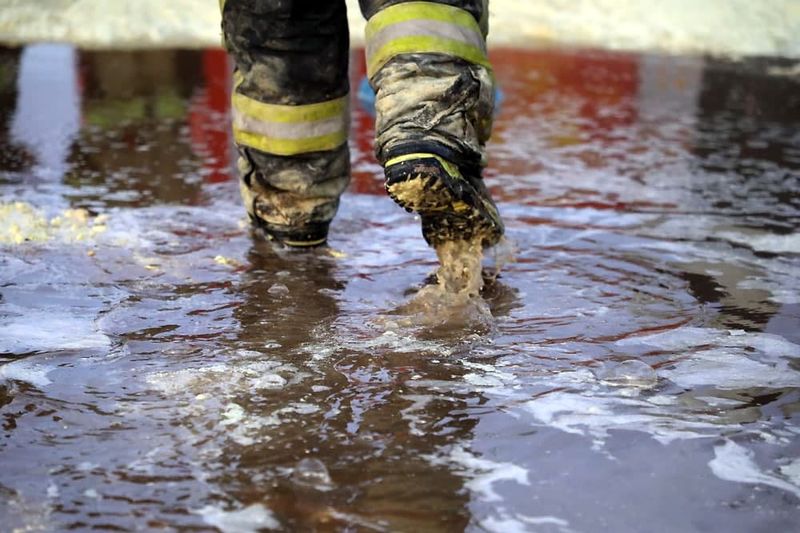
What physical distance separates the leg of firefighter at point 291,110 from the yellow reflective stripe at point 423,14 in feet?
1.76

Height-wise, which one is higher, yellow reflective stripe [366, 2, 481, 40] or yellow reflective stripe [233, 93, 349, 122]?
yellow reflective stripe [366, 2, 481, 40]

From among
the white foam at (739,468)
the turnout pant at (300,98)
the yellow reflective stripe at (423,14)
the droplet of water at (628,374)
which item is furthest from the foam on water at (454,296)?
the white foam at (739,468)

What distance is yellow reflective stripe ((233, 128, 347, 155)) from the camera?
311 centimetres

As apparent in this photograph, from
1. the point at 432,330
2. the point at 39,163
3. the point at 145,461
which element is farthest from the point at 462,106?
the point at 39,163

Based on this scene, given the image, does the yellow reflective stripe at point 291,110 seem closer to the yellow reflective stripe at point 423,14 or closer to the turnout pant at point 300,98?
the turnout pant at point 300,98

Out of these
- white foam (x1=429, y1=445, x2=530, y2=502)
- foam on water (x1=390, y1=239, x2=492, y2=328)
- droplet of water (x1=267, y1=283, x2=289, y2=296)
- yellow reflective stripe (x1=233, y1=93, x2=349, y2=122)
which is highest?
yellow reflective stripe (x1=233, y1=93, x2=349, y2=122)

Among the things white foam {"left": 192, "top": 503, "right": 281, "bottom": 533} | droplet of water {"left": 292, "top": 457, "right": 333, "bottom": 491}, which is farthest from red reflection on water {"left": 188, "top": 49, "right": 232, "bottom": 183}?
white foam {"left": 192, "top": 503, "right": 281, "bottom": 533}

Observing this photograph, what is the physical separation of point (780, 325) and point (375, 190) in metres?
1.93

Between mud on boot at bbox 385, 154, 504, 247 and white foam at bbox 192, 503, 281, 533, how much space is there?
2.89ft

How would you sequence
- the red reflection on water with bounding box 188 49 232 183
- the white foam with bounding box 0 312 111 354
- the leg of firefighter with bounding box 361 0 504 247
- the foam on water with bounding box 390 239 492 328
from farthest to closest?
the red reflection on water with bounding box 188 49 232 183, the foam on water with bounding box 390 239 492 328, the leg of firefighter with bounding box 361 0 504 247, the white foam with bounding box 0 312 111 354

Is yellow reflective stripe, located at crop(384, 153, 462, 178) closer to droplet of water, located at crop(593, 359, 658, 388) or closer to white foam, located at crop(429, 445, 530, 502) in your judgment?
droplet of water, located at crop(593, 359, 658, 388)

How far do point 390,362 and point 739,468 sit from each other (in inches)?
27.1

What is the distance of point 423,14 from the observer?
245 cm

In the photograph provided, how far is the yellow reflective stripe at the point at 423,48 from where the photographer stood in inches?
96.0
